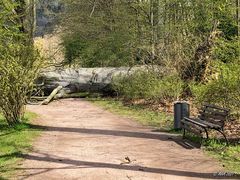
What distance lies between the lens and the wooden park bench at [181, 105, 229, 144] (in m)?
8.32

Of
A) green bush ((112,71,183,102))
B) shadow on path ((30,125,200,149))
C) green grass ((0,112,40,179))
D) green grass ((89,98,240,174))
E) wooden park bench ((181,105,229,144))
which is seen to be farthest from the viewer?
green bush ((112,71,183,102))

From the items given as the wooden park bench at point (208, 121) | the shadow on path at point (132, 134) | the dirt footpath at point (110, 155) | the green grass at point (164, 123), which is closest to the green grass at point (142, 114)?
the green grass at point (164, 123)

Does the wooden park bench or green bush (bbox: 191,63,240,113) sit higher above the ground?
green bush (bbox: 191,63,240,113)

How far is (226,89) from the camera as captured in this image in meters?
10.7

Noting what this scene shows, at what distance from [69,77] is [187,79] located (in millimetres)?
6243

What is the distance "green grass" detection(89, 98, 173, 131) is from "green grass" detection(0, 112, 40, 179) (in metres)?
3.42

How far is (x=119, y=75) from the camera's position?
18.2 meters

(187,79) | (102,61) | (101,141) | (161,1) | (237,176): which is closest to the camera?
(237,176)

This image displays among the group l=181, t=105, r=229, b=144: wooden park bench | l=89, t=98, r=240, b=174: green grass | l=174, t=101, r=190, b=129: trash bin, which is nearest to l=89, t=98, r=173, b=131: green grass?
l=89, t=98, r=240, b=174: green grass

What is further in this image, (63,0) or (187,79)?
(63,0)

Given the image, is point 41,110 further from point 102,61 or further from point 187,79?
point 102,61

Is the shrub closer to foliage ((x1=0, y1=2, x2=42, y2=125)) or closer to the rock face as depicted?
foliage ((x1=0, y1=2, x2=42, y2=125))

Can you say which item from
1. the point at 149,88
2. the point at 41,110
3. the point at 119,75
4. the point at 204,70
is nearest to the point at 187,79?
the point at 204,70

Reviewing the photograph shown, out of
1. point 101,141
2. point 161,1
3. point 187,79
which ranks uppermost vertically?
point 161,1
